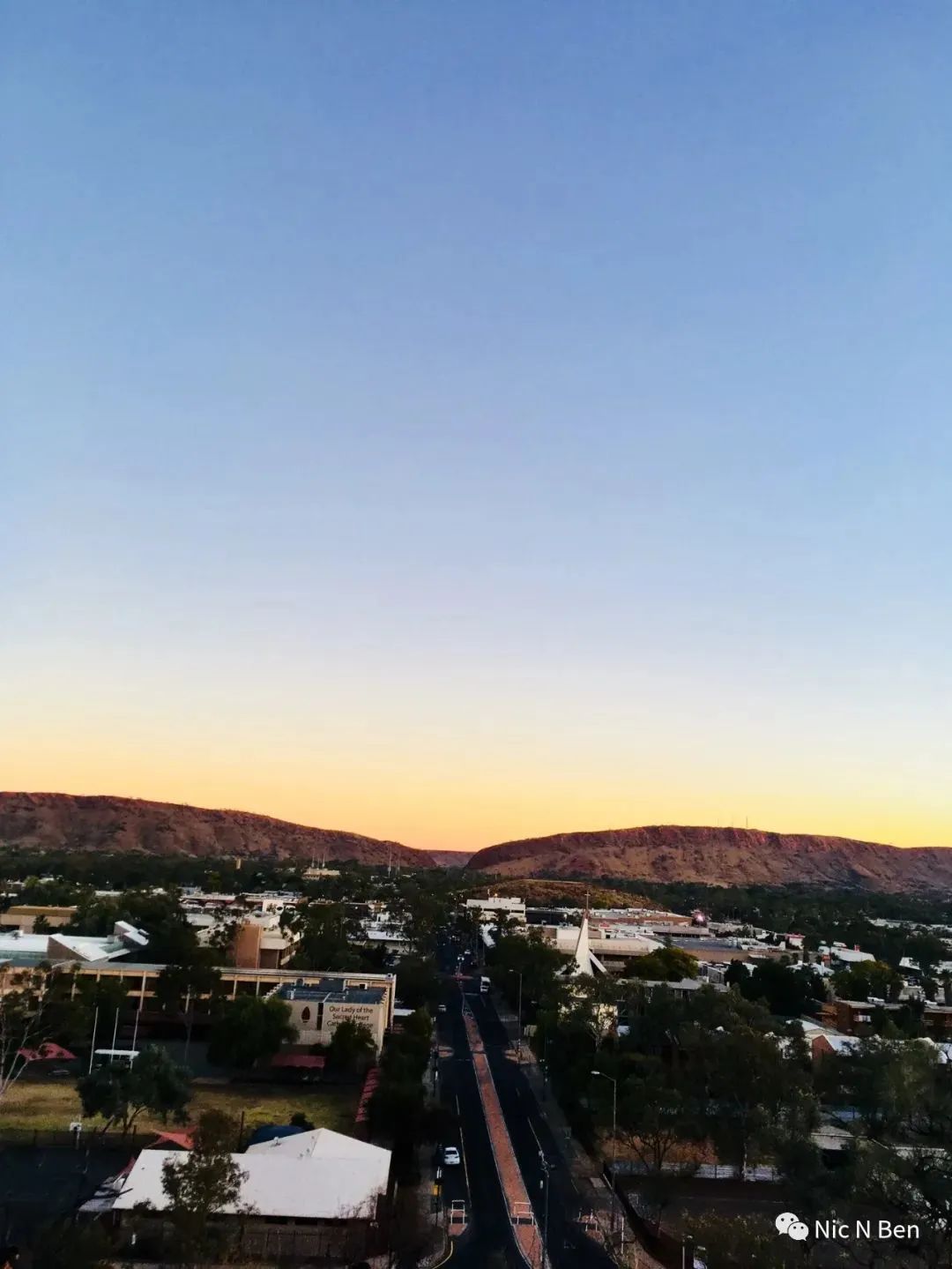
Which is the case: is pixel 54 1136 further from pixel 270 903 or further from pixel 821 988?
pixel 270 903

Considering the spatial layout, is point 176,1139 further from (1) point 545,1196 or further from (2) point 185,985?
(2) point 185,985

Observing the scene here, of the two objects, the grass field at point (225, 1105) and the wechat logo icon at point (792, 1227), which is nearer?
the wechat logo icon at point (792, 1227)

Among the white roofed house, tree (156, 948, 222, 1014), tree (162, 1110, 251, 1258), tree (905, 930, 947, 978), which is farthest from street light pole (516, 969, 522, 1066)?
tree (905, 930, 947, 978)

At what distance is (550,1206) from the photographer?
1303 inches

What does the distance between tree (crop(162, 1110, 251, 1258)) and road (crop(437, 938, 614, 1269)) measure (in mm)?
8072

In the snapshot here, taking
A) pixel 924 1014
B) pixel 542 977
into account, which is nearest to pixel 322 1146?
pixel 542 977

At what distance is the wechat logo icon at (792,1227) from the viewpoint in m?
24.1

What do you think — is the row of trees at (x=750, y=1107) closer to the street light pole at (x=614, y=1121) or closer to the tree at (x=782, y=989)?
the street light pole at (x=614, y=1121)

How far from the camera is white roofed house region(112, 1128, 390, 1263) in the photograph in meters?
28.4

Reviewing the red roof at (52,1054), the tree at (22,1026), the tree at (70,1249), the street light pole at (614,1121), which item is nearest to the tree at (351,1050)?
the red roof at (52,1054)

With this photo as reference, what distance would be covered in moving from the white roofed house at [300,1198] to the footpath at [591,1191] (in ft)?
24.2

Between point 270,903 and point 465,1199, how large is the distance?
84716 millimetres

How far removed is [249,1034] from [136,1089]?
44.5 feet

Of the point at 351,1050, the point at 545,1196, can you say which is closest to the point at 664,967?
the point at 351,1050
